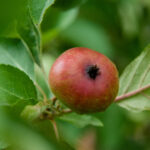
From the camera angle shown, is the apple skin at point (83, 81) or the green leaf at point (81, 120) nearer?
the apple skin at point (83, 81)

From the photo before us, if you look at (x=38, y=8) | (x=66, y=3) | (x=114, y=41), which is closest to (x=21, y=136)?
(x=38, y=8)

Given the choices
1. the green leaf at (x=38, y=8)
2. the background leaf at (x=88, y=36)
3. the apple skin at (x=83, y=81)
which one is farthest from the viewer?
the background leaf at (x=88, y=36)

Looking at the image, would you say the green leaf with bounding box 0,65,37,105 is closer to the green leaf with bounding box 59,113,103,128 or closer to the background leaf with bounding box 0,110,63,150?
the green leaf with bounding box 59,113,103,128

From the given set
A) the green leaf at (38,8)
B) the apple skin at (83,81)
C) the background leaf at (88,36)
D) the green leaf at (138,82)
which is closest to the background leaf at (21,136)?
the apple skin at (83,81)

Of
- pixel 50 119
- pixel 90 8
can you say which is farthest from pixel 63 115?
pixel 90 8

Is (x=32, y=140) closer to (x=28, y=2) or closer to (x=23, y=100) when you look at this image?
(x=23, y=100)

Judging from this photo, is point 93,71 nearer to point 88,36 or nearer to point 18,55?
point 18,55

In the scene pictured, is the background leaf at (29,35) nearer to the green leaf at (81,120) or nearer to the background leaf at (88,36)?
the green leaf at (81,120)

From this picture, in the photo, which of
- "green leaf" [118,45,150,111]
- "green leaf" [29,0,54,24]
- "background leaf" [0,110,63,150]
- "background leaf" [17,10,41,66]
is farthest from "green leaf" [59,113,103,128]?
"background leaf" [0,110,63,150]
